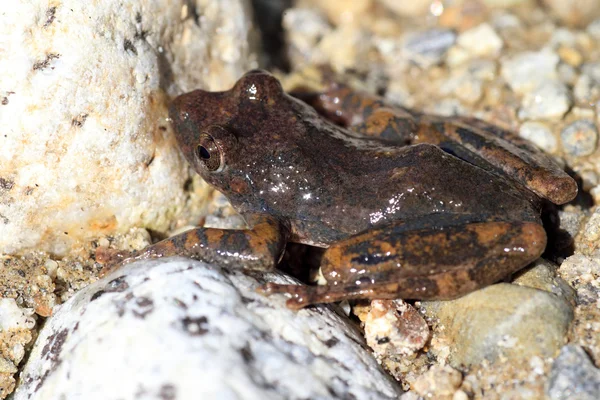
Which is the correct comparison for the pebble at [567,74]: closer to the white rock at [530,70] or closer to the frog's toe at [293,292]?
the white rock at [530,70]

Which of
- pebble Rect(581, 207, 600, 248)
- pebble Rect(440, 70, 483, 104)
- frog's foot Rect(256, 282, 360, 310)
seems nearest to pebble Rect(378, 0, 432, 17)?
pebble Rect(440, 70, 483, 104)

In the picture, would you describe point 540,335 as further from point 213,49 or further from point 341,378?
point 213,49

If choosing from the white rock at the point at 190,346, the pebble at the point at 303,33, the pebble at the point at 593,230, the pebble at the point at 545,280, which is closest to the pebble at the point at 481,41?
the pebble at the point at 303,33

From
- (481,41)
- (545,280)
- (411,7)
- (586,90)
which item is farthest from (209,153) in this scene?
(411,7)

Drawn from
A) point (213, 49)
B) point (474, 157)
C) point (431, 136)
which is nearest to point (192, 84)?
point (213, 49)

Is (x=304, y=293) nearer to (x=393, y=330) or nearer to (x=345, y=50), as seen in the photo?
(x=393, y=330)

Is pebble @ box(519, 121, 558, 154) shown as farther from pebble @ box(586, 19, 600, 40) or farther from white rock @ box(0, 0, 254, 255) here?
white rock @ box(0, 0, 254, 255)
